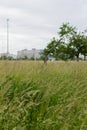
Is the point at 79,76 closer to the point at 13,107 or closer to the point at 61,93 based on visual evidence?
the point at 61,93

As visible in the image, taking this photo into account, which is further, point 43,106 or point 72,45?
point 72,45

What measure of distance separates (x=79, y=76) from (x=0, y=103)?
2942 mm

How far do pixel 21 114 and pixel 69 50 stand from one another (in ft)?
80.4

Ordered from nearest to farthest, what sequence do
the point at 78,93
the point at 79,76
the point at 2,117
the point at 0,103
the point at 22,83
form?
1. the point at 2,117
2. the point at 0,103
3. the point at 78,93
4. the point at 22,83
5. the point at 79,76

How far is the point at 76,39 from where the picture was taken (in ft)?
95.2

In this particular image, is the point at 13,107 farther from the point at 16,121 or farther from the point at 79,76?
the point at 79,76

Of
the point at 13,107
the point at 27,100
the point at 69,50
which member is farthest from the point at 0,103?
the point at 69,50

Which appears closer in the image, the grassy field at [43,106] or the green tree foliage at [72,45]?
the grassy field at [43,106]

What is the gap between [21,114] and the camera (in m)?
3.38

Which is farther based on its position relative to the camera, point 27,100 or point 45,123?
point 27,100

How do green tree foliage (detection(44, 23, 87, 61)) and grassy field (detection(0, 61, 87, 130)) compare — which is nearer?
grassy field (detection(0, 61, 87, 130))

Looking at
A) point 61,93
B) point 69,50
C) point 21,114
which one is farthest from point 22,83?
point 69,50

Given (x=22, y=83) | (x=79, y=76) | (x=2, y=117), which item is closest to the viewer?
(x=2, y=117)

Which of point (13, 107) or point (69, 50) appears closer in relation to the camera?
point (13, 107)
